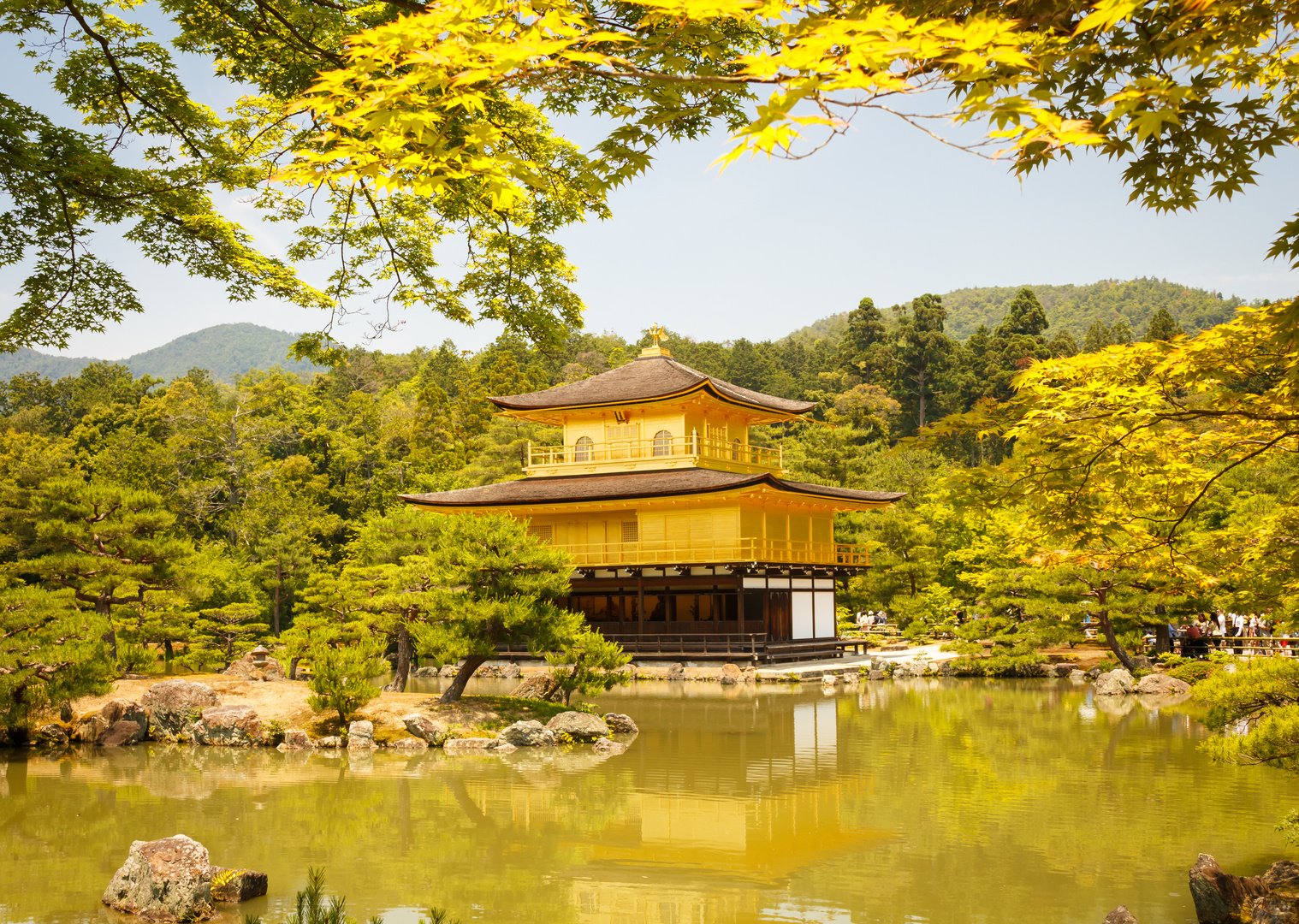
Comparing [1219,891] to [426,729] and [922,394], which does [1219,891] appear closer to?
[426,729]

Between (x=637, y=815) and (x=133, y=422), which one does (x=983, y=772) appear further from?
(x=133, y=422)

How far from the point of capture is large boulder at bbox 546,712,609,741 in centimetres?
1339

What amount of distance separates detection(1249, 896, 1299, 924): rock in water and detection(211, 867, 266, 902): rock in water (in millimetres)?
6283

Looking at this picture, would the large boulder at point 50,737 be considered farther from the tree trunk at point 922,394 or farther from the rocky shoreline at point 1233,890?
the tree trunk at point 922,394

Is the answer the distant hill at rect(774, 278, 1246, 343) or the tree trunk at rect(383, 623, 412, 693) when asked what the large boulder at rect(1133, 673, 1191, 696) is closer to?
the tree trunk at rect(383, 623, 412, 693)

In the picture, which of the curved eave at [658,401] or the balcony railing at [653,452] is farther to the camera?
the balcony railing at [653,452]

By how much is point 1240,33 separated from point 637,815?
25.3 feet

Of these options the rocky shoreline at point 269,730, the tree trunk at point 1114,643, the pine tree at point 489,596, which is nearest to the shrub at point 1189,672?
the tree trunk at point 1114,643

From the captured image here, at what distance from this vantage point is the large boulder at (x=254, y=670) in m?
19.2

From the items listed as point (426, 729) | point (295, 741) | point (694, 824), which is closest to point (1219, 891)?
point (694, 824)

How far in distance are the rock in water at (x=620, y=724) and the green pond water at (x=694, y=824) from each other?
594mm

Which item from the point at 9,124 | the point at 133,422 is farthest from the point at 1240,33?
the point at 133,422

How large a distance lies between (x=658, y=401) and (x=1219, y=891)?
70.9 feet

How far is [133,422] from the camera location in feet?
141
